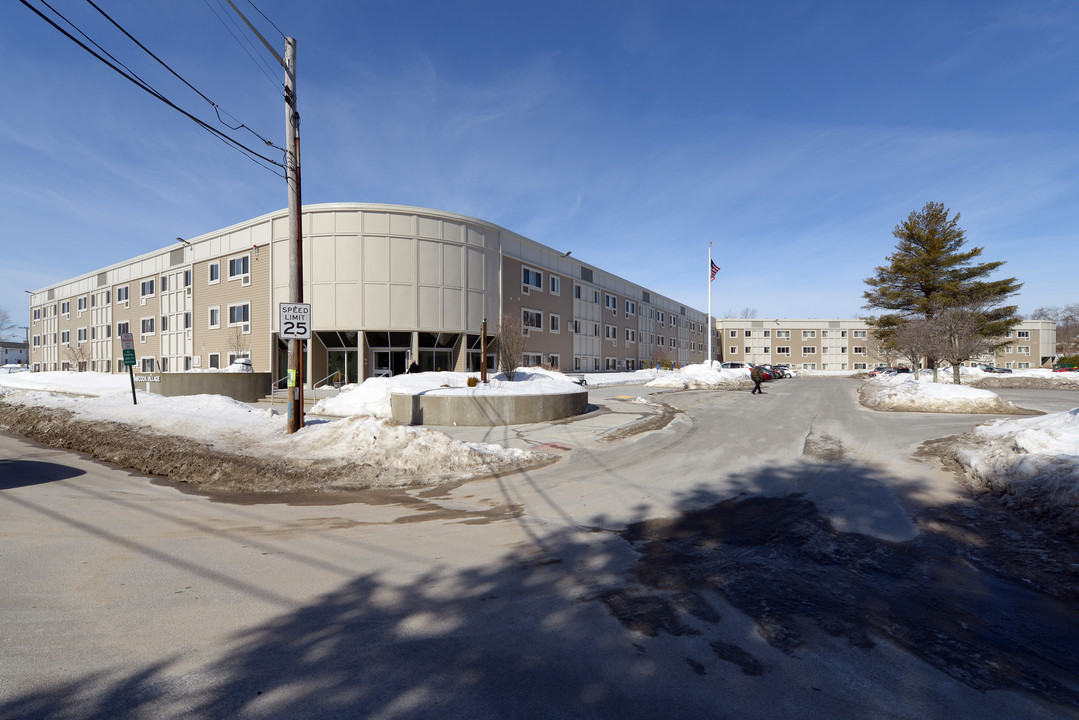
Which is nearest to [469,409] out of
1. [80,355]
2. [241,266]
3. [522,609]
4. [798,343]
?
[522,609]

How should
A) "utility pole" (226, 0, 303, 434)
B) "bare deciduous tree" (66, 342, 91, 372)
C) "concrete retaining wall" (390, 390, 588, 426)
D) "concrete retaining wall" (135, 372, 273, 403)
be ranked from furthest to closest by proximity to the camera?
"bare deciduous tree" (66, 342, 91, 372) < "concrete retaining wall" (135, 372, 273, 403) < "concrete retaining wall" (390, 390, 588, 426) < "utility pole" (226, 0, 303, 434)

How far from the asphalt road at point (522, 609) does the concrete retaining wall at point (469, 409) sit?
7276 mm

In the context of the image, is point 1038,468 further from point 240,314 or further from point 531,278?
point 240,314

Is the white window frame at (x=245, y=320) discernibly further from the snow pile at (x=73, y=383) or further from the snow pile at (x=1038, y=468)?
the snow pile at (x=1038, y=468)

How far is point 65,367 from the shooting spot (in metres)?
53.5

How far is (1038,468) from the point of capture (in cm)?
618

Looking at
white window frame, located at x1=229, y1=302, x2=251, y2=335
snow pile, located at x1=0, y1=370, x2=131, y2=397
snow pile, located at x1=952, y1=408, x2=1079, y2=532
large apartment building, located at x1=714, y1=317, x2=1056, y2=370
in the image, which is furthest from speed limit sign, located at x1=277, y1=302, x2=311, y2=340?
large apartment building, located at x1=714, y1=317, x2=1056, y2=370

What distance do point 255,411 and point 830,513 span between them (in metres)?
12.8

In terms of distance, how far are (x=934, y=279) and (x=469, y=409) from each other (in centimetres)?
4064

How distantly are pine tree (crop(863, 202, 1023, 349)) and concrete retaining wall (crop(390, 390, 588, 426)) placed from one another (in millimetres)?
34886

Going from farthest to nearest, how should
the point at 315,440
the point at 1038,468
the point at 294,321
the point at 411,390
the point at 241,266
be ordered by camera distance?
1. the point at 241,266
2. the point at 411,390
3. the point at 294,321
4. the point at 315,440
5. the point at 1038,468

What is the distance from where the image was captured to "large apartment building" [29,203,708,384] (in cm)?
2997

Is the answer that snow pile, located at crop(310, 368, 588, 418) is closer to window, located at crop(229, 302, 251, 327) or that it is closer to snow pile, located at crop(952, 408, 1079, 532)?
snow pile, located at crop(952, 408, 1079, 532)

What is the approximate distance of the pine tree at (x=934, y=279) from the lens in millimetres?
36406
